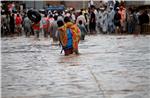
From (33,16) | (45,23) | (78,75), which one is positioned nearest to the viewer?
(78,75)

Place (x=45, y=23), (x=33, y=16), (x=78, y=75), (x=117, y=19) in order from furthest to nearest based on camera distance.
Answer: (x=117, y=19) < (x=33, y=16) < (x=45, y=23) < (x=78, y=75)

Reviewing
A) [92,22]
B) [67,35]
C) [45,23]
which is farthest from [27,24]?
[67,35]

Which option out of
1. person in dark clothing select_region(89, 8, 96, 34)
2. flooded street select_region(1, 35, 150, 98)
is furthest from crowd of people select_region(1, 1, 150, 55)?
flooded street select_region(1, 35, 150, 98)

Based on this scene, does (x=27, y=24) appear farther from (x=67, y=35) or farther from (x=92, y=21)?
(x=67, y=35)

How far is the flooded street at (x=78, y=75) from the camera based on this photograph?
965cm

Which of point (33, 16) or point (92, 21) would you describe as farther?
point (92, 21)

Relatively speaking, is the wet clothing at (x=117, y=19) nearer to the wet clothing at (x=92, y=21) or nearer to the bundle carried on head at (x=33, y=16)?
the wet clothing at (x=92, y=21)

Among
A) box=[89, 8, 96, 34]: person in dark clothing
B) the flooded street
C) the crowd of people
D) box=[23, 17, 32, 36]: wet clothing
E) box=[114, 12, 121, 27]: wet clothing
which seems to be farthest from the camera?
box=[89, 8, 96, 34]: person in dark clothing

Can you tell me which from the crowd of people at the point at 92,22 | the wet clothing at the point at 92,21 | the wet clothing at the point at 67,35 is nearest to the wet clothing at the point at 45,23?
the crowd of people at the point at 92,22

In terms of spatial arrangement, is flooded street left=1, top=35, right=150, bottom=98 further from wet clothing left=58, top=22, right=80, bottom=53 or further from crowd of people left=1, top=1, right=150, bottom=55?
crowd of people left=1, top=1, right=150, bottom=55

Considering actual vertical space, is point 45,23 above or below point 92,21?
above

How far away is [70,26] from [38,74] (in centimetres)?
495

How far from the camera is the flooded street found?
31.7 feet

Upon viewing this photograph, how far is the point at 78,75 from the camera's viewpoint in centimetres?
1202
